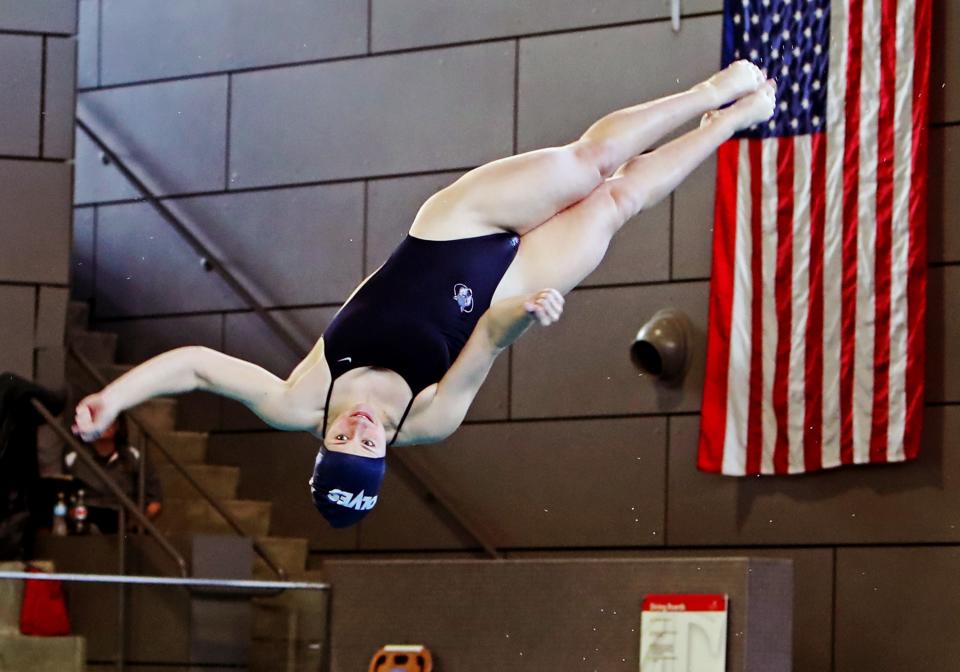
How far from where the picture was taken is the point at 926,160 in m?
7.59

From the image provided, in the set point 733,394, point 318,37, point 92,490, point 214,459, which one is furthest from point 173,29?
point 733,394

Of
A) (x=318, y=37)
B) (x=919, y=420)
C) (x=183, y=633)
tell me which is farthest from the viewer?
(x=318, y=37)

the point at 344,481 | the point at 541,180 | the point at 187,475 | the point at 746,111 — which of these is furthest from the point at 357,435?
the point at 187,475

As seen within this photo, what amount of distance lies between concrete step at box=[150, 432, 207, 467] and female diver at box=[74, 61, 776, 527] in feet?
14.5

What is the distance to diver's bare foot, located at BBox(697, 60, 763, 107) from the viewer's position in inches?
213

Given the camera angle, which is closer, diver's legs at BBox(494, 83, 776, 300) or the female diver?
the female diver

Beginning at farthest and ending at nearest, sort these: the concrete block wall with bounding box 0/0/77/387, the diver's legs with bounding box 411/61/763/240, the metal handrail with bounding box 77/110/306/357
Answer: the metal handrail with bounding box 77/110/306/357, the concrete block wall with bounding box 0/0/77/387, the diver's legs with bounding box 411/61/763/240

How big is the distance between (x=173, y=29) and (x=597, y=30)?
277cm

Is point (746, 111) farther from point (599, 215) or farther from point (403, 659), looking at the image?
point (403, 659)

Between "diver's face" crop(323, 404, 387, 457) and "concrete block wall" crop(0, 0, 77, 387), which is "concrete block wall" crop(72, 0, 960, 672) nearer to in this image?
"concrete block wall" crop(0, 0, 77, 387)

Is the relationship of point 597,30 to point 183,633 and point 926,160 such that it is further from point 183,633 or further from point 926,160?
point 183,633

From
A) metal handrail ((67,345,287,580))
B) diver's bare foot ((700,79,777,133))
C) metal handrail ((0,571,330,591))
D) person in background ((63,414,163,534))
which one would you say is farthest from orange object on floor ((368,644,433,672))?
diver's bare foot ((700,79,777,133))

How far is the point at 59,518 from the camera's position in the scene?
301 inches

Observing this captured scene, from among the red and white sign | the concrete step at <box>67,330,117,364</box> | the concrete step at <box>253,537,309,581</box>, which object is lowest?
the red and white sign
